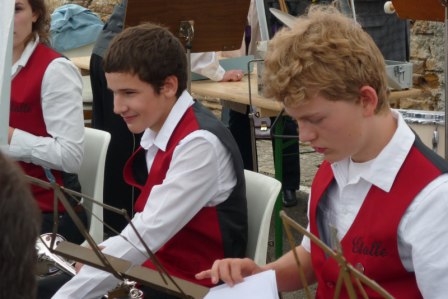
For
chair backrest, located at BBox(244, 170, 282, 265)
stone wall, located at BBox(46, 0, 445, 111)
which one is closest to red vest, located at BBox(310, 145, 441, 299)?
chair backrest, located at BBox(244, 170, 282, 265)

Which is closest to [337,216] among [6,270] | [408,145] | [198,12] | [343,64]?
[408,145]

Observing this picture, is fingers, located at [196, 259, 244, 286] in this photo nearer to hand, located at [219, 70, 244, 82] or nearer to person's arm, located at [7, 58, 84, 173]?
person's arm, located at [7, 58, 84, 173]

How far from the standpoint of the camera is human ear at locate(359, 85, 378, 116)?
1.80 metres

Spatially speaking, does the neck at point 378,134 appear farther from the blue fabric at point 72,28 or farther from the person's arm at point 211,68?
the blue fabric at point 72,28

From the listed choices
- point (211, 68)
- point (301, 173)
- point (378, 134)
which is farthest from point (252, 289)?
point (301, 173)

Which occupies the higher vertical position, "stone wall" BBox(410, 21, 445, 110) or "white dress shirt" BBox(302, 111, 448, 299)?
"white dress shirt" BBox(302, 111, 448, 299)

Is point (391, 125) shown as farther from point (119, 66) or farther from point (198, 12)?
point (198, 12)

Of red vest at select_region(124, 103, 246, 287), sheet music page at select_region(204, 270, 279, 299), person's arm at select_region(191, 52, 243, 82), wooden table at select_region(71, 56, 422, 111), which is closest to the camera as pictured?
sheet music page at select_region(204, 270, 279, 299)

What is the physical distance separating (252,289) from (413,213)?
346 mm

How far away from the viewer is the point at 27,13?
3129mm

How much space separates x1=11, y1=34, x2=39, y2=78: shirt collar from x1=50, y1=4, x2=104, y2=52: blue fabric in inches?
109

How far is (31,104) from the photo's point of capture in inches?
119

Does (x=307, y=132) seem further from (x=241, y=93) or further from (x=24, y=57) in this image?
(x=241, y=93)

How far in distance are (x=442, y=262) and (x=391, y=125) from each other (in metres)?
0.30
